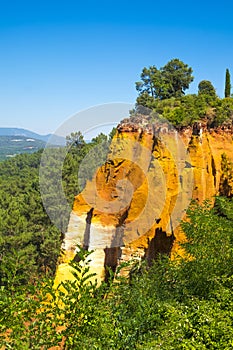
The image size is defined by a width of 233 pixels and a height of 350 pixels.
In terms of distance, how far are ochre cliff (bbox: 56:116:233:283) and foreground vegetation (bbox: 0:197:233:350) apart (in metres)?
4.05

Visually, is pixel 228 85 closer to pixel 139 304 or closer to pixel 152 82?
pixel 152 82

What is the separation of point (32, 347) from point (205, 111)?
15952mm

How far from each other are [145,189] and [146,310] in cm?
671

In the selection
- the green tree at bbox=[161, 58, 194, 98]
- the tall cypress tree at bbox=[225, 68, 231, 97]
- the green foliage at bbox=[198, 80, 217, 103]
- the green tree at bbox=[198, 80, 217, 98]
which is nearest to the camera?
the tall cypress tree at bbox=[225, 68, 231, 97]

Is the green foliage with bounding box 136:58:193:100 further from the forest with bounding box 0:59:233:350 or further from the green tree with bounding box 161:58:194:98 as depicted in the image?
the forest with bounding box 0:59:233:350

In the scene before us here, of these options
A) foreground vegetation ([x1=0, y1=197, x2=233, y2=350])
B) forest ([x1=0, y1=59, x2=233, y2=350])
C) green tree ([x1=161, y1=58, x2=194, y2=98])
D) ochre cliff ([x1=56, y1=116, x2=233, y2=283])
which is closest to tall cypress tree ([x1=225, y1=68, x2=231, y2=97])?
green tree ([x1=161, y1=58, x2=194, y2=98])

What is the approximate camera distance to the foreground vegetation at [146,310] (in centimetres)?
568

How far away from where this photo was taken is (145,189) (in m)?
12.9

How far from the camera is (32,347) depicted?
6.00 meters

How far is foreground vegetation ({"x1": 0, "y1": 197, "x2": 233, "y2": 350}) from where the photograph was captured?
5.68 metres

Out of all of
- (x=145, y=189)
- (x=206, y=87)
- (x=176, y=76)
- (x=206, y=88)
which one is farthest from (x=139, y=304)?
(x=176, y=76)

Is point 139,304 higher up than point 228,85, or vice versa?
point 228,85

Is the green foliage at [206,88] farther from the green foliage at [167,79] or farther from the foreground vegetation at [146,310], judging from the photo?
the foreground vegetation at [146,310]

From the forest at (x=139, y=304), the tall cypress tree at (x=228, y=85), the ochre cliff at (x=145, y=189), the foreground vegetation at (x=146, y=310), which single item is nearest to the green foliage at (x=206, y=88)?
the tall cypress tree at (x=228, y=85)
